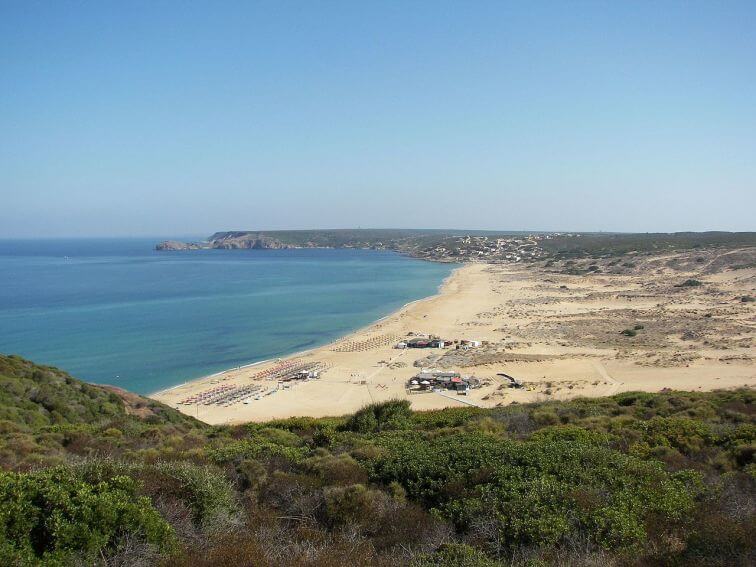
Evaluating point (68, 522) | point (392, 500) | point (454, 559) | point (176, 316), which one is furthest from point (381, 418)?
point (176, 316)

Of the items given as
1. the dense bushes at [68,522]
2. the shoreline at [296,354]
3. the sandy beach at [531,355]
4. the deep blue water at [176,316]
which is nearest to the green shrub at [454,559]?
the dense bushes at [68,522]

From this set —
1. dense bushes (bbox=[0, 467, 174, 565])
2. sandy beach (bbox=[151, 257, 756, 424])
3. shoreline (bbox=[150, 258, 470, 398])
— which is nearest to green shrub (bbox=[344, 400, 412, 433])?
dense bushes (bbox=[0, 467, 174, 565])

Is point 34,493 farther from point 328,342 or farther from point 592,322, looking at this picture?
point 592,322

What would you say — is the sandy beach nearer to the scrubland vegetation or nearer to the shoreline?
the shoreline

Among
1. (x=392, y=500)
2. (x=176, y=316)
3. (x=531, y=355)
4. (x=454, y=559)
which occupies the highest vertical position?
(x=454, y=559)

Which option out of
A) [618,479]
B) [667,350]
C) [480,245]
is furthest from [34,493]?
[480,245]

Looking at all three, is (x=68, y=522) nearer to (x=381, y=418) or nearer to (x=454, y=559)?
(x=454, y=559)

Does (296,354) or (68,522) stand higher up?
(68,522)
